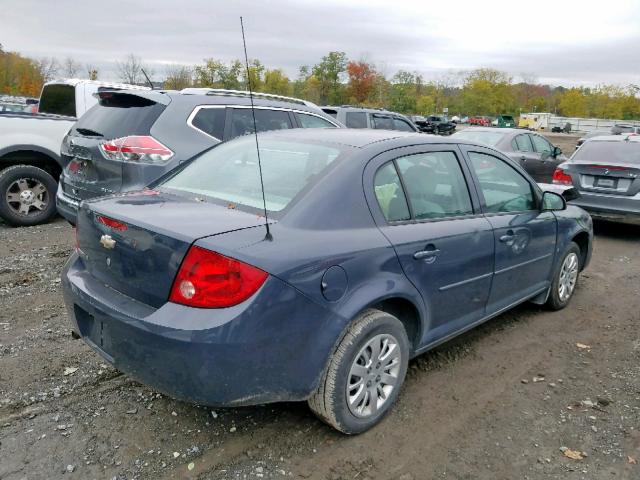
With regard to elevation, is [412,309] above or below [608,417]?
above

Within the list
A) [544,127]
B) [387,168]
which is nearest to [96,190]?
[387,168]

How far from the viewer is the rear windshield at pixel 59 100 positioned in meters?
8.81

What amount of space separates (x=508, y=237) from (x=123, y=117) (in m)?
4.12

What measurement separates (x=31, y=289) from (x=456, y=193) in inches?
153

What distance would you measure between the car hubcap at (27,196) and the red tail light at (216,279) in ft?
19.5

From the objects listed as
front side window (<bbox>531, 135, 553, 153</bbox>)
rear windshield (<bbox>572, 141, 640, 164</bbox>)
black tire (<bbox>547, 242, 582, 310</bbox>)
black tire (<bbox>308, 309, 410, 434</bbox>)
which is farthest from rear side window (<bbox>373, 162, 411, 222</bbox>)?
front side window (<bbox>531, 135, 553, 153</bbox>)

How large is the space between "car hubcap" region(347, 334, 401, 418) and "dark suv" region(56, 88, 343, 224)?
3.29 m

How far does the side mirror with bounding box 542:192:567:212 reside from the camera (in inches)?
174

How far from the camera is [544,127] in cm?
7931

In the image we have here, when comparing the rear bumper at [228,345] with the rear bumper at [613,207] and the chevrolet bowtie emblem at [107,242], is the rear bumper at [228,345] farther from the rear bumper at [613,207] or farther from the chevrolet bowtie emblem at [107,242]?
the rear bumper at [613,207]

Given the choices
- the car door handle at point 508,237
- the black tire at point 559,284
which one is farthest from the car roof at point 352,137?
the black tire at point 559,284

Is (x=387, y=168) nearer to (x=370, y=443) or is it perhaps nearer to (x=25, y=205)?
(x=370, y=443)

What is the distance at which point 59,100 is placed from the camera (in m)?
9.10

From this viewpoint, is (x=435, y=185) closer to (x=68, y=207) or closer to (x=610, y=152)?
(x=68, y=207)
